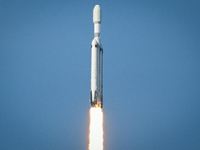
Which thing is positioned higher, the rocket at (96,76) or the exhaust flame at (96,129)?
the rocket at (96,76)

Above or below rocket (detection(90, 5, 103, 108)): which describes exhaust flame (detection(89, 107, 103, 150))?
below

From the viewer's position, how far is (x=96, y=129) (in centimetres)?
1405

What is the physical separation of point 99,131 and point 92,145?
943 mm

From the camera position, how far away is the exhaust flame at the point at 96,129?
13.5 metres

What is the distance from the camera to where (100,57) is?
1336 cm

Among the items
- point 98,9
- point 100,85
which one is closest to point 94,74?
point 100,85

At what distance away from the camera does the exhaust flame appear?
13.5m

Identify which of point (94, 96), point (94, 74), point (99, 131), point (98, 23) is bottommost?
point (99, 131)

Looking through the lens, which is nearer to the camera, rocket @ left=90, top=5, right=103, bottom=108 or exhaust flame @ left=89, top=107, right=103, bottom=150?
rocket @ left=90, top=5, right=103, bottom=108

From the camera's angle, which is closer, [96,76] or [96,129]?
[96,76]

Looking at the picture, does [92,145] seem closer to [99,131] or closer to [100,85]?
[99,131]

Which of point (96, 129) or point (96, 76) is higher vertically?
point (96, 76)

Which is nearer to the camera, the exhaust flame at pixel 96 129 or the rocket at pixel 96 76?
the rocket at pixel 96 76

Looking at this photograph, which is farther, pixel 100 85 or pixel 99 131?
pixel 99 131
